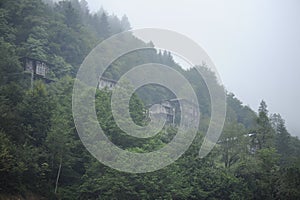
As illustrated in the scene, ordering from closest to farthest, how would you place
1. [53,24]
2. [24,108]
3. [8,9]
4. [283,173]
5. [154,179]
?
1. [154,179]
2. [24,108]
3. [283,173]
4. [8,9]
5. [53,24]

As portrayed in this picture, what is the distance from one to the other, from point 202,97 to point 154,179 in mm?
22555

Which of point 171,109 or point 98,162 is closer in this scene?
point 98,162

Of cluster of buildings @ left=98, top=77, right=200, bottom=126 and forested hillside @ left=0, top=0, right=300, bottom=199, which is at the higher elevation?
cluster of buildings @ left=98, top=77, right=200, bottom=126

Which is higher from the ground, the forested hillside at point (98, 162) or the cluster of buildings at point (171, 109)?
the cluster of buildings at point (171, 109)

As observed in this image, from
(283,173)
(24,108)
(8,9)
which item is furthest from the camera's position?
(8,9)

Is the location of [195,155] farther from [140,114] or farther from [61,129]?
[61,129]

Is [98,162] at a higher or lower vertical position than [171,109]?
lower

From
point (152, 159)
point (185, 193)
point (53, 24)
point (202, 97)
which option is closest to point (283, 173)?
point (185, 193)

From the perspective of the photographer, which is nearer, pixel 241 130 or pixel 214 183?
pixel 214 183

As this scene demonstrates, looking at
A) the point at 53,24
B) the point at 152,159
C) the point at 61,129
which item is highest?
the point at 53,24

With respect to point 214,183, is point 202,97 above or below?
above

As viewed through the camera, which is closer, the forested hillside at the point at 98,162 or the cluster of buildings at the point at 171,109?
the forested hillside at the point at 98,162

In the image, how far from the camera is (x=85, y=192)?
15.6 meters

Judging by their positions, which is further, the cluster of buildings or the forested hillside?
the cluster of buildings
